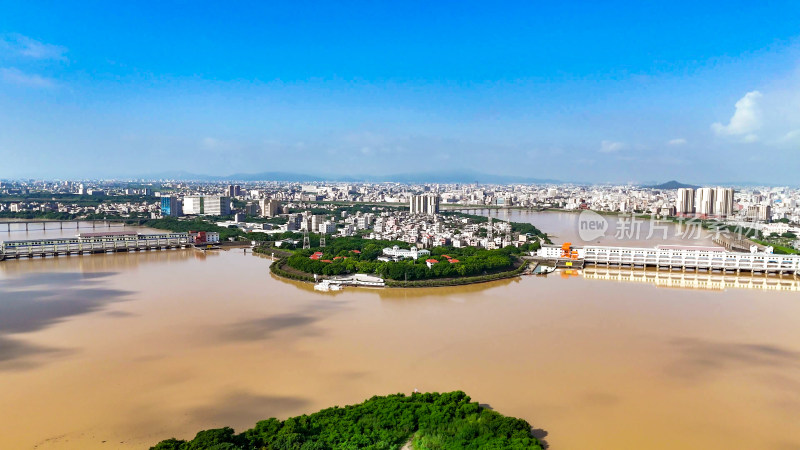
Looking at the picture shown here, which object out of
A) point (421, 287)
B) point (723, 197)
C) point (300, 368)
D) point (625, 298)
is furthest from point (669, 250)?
point (723, 197)

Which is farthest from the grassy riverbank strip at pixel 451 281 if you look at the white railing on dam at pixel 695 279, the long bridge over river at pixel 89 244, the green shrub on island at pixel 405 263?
the long bridge over river at pixel 89 244

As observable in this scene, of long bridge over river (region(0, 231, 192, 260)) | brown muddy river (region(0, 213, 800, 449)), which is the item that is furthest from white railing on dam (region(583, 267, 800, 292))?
long bridge over river (region(0, 231, 192, 260))

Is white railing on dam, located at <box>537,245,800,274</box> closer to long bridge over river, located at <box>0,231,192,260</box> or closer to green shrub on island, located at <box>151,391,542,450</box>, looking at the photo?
green shrub on island, located at <box>151,391,542,450</box>

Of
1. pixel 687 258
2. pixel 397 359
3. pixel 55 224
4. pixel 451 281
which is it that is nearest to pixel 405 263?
pixel 451 281

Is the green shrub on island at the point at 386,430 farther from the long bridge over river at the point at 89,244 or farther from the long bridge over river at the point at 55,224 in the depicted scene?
the long bridge over river at the point at 55,224

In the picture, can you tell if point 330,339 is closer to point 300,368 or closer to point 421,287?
point 300,368

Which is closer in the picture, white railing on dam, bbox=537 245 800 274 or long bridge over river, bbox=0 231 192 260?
white railing on dam, bbox=537 245 800 274
